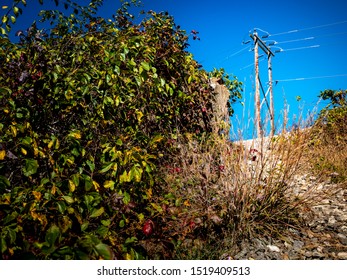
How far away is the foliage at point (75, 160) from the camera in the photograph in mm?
1394

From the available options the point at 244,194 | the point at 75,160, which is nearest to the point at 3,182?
the point at 75,160

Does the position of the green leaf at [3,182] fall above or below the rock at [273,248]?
above

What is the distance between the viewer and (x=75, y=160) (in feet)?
6.68

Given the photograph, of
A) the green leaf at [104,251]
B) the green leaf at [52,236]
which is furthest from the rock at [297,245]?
the green leaf at [52,236]

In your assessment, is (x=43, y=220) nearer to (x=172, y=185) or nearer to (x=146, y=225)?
(x=146, y=225)

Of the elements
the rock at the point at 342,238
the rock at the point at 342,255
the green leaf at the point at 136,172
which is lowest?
the rock at the point at 342,255

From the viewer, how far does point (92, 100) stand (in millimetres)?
2326

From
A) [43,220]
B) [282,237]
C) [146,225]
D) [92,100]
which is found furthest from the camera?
[282,237]

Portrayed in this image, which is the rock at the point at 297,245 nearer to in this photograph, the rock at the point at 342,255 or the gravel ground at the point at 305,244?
the gravel ground at the point at 305,244

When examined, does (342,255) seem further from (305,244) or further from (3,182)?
(3,182)

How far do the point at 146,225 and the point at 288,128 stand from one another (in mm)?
1925

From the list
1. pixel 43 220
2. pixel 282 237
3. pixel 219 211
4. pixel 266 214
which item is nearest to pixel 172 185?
pixel 219 211

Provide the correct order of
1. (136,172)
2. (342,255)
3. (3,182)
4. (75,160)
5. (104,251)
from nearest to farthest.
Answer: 1. (104,251)
2. (3,182)
3. (136,172)
4. (75,160)
5. (342,255)
